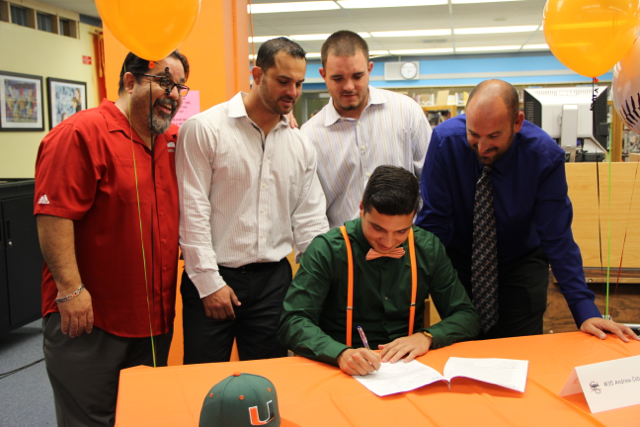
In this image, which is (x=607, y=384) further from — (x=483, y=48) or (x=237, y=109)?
(x=483, y=48)

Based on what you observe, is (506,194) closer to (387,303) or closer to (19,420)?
(387,303)

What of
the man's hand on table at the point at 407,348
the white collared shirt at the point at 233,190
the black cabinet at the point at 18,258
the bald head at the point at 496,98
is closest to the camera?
the man's hand on table at the point at 407,348

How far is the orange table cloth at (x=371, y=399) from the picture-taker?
103 centimetres

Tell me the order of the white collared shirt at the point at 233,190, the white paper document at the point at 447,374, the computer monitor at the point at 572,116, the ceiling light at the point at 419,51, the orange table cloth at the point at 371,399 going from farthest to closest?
the ceiling light at the point at 419,51 < the computer monitor at the point at 572,116 < the white collared shirt at the point at 233,190 < the white paper document at the point at 447,374 < the orange table cloth at the point at 371,399

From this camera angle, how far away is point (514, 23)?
8484 millimetres

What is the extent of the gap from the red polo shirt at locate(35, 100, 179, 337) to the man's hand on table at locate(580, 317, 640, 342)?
1.37m

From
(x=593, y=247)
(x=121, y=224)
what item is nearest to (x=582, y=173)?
(x=593, y=247)

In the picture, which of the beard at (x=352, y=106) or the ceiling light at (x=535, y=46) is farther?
the ceiling light at (x=535, y=46)

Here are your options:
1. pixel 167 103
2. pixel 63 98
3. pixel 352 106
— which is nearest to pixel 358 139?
pixel 352 106

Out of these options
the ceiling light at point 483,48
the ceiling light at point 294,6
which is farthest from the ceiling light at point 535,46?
the ceiling light at point 294,6

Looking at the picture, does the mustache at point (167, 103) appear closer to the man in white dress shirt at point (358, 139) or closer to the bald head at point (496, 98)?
the man in white dress shirt at point (358, 139)

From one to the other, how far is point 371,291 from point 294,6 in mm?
6307

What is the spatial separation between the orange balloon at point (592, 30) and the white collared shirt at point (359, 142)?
62cm

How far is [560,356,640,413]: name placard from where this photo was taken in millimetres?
1081
